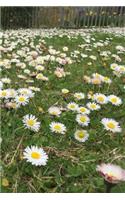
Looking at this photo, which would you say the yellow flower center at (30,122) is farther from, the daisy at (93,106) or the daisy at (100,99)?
the daisy at (100,99)

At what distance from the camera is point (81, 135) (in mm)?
2537

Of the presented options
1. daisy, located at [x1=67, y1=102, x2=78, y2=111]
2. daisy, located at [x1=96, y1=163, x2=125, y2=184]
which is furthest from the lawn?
daisy, located at [x1=96, y1=163, x2=125, y2=184]

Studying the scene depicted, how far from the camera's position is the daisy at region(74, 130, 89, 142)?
98.9 inches

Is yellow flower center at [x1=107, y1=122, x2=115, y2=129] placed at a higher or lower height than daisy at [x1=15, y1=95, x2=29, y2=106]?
lower

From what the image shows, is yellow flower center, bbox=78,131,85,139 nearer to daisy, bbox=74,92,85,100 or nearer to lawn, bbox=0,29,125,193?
lawn, bbox=0,29,125,193

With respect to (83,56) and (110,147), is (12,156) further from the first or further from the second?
(83,56)

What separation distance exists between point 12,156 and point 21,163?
10 centimetres

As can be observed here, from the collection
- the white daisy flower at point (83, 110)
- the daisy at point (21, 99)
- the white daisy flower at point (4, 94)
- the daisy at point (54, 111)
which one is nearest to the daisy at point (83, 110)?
the white daisy flower at point (83, 110)

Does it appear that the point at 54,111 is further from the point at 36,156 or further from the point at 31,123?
the point at 36,156

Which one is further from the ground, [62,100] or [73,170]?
[62,100]

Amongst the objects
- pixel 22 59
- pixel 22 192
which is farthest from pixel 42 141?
pixel 22 59

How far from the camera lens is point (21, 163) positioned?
2.21 m

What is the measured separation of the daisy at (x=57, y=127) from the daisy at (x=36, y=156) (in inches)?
12.8

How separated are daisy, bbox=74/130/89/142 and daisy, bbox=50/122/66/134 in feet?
0.28
